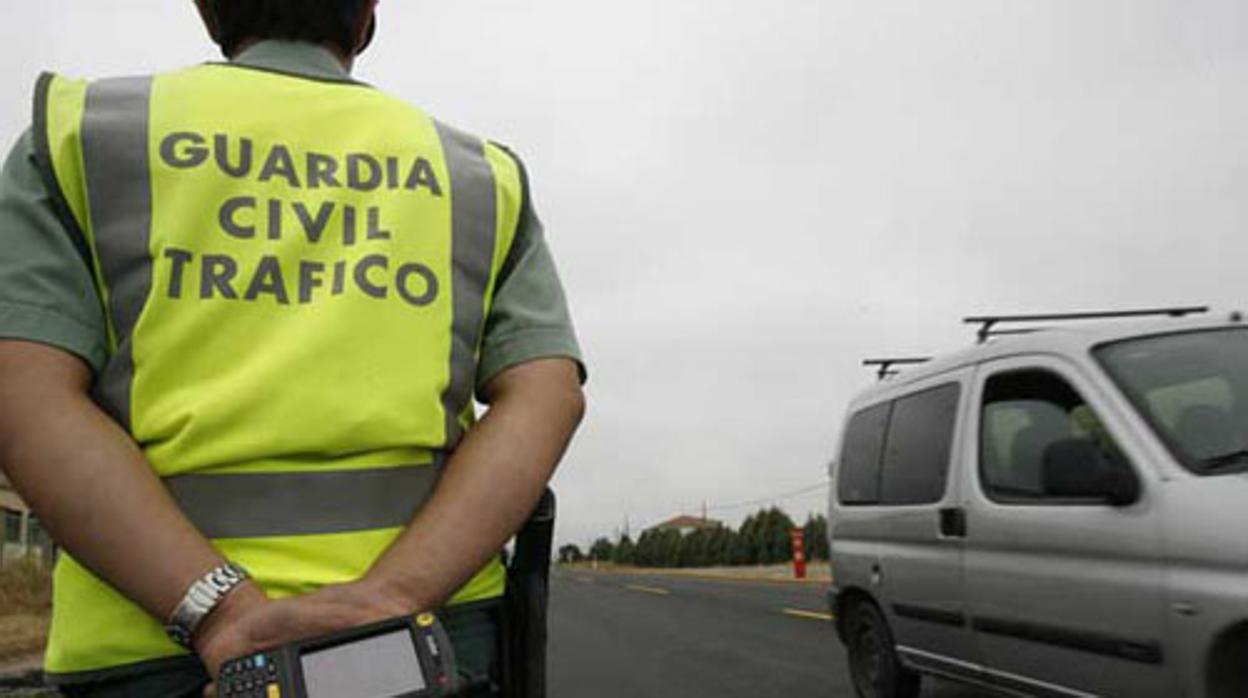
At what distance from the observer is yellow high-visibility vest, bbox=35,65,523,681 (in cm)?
114

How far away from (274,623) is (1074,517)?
3529 mm

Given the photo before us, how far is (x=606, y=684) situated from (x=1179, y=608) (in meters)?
4.91

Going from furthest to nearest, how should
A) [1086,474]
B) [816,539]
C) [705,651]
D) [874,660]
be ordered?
[816,539] < [705,651] < [874,660] < [1086,474]

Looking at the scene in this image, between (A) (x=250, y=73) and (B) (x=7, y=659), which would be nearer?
(A) (x=250, y=73)

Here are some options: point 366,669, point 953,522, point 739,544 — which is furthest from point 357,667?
point 739,544

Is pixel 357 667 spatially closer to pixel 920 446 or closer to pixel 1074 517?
pixel 1074 517

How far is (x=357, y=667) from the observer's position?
1.03 m

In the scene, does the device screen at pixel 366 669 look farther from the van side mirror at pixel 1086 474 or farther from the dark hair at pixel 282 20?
the van side mirror at pixel 1086 474

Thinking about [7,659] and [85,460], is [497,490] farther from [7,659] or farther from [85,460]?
[7,659]

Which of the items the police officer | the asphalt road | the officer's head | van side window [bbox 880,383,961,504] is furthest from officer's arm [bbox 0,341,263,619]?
the asphalt road

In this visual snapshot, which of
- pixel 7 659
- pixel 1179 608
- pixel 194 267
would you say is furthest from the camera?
Answer: pixel 7 659

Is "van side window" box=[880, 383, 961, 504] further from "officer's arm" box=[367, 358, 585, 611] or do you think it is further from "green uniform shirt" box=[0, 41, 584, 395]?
"green uniform shirt" box=[0, 41, 584, 395]

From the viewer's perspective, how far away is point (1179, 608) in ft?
11.0

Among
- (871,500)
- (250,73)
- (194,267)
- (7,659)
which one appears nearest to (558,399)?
(194,267)
